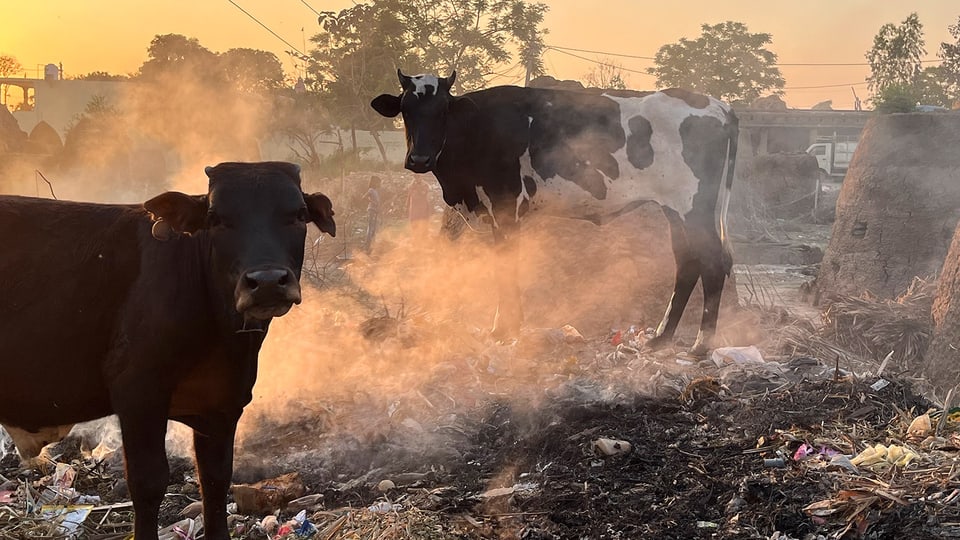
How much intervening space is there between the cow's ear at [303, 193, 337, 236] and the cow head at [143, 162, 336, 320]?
9 centimetres

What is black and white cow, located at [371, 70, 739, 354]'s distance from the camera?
714 centimetres

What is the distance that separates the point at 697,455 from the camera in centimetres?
472

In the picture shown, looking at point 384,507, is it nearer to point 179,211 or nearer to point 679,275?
point 179,211

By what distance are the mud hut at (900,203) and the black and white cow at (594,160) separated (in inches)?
130

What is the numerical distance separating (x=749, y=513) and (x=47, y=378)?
315 centimetres

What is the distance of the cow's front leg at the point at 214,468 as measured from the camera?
3629mm

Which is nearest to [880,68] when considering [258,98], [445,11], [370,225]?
[445,11]

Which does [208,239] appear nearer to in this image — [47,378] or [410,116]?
[47,378]

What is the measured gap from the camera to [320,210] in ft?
11.4

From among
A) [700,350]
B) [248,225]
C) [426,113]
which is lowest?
[700,350]

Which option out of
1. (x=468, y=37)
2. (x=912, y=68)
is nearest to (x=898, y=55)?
(x=912, y=68)

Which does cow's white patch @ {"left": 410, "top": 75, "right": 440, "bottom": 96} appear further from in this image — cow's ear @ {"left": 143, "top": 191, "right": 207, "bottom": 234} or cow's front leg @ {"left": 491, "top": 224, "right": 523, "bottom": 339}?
cow's ear @ {"left": 143, "top": 191, "right": 207, "bottom": 234}

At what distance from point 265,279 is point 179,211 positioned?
1.95 feet

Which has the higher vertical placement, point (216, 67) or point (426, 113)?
point (216, 67)
